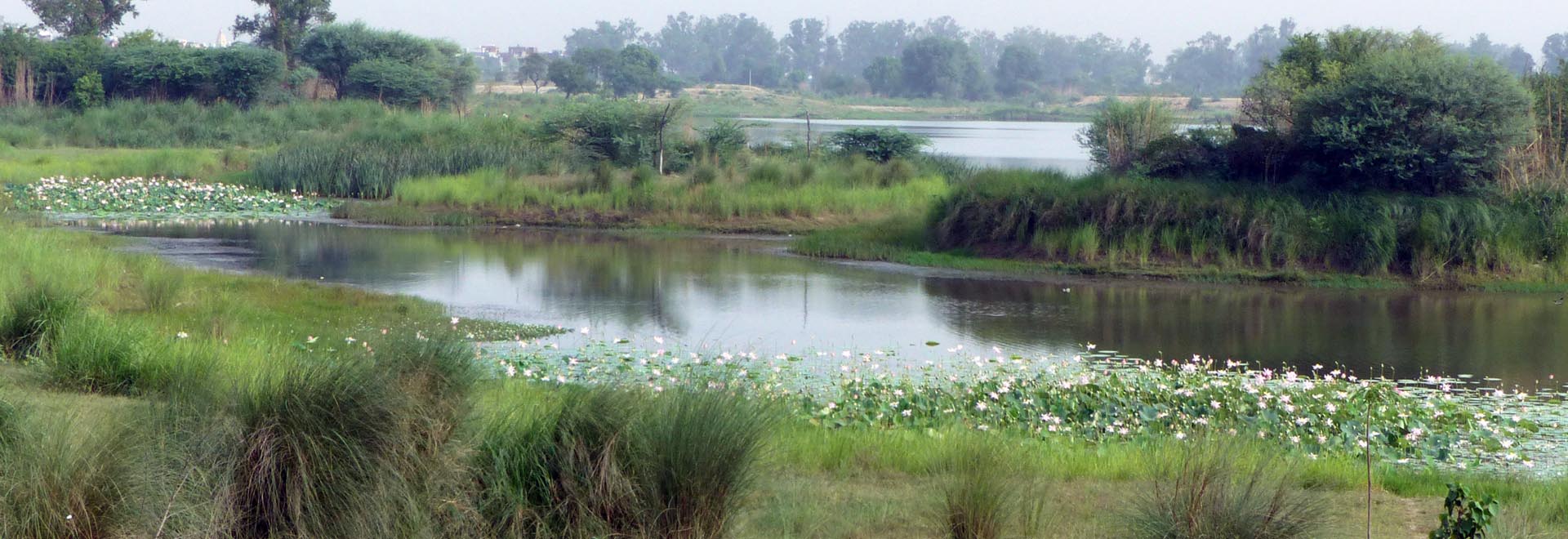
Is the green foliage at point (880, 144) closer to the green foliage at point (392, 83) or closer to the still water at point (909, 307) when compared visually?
the still water at point (909, 307)

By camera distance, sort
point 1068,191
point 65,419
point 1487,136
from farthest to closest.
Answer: point 1068,191 < point 1487,136 < point 65,419

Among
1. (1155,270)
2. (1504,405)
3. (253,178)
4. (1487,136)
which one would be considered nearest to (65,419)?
(1504,405)

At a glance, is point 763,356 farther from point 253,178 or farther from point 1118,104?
point 253,178

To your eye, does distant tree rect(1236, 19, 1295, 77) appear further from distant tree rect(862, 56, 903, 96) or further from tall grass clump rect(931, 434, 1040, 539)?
tall grass clump rect(931, 434, 1040, 539)

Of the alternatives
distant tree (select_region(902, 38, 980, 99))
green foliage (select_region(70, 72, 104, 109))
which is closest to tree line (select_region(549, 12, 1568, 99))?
distant tree (select_region(902, 38, 980, 99))

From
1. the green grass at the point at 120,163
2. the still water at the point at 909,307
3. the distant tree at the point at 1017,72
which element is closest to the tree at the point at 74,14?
the green grass at the point at 120,163

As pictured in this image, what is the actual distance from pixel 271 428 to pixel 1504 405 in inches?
364

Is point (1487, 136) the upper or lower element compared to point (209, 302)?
upper

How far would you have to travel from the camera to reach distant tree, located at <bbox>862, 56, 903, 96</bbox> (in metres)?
125

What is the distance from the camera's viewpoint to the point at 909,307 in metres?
17.7

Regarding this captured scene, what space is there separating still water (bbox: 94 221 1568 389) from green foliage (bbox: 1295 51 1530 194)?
7.50ft

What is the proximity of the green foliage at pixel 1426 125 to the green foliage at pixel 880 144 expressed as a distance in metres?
15.5

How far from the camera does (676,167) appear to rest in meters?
34.7

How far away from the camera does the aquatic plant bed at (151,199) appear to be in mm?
30469
